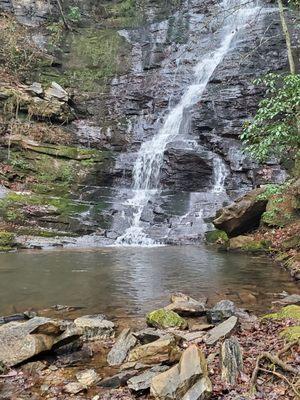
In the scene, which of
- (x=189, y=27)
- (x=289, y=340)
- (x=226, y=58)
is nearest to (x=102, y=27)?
(x=189, y=27)

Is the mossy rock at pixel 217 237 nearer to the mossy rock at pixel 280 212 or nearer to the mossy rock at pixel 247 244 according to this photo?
the mossy rock at pixel 247 244

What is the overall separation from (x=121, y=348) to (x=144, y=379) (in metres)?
1.00

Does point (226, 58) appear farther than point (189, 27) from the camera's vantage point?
No

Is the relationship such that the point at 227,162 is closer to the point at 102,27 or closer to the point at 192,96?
the point at 192,96

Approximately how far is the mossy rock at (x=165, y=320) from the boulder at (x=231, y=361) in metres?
1.57

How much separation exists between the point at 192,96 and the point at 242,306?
20.3 metres

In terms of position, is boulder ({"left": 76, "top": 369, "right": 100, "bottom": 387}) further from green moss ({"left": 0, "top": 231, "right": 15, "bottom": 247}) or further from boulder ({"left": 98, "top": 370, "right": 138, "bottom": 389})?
green moss ({"left": 0, "top": 231, "right": 15, "bottom": 247})

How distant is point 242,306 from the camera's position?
706 centimetres

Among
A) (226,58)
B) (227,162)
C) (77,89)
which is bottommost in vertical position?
(227,162)

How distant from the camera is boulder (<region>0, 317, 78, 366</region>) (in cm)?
459

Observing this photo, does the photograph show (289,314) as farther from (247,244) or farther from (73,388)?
(247,244)

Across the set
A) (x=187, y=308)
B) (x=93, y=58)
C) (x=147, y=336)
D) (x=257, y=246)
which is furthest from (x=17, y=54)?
(x=147, y=336)

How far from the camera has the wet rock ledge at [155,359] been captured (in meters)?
3.65

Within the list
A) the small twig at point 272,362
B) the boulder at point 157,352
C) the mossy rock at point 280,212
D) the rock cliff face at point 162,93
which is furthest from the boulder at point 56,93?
the small twig at point 272,362
